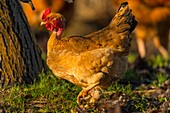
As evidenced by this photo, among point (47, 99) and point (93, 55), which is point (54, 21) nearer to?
point (93, 55)

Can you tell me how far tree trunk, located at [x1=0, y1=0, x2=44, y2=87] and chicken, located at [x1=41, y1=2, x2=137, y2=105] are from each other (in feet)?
2.10

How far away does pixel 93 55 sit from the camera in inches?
184

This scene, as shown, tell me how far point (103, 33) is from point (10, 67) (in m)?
1.20

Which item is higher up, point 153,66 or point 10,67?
point 10,67

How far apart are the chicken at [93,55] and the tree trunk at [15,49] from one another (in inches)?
25.2

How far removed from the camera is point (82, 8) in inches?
627

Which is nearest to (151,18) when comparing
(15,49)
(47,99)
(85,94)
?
(15,49)

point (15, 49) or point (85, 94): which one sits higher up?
point (15, 49)

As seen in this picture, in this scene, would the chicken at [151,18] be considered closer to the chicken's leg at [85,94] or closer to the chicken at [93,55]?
the chicken at [93,55]

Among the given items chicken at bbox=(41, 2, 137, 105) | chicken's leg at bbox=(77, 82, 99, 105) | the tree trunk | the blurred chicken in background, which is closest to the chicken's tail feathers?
chicken at bbox=(41, 2, 137, 105)

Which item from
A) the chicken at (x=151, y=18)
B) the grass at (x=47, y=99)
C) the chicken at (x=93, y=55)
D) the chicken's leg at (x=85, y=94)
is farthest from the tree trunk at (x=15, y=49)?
the chicken at (x=151, y=18)

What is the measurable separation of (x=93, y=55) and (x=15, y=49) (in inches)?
49.8

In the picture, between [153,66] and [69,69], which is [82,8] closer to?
[153,66]

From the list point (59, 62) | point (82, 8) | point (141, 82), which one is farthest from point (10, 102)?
point (82, 8)
